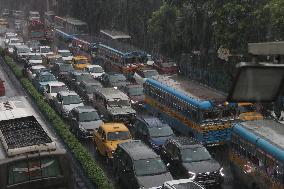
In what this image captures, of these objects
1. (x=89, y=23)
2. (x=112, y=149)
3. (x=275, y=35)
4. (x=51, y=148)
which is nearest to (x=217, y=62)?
(x=275, y=35)

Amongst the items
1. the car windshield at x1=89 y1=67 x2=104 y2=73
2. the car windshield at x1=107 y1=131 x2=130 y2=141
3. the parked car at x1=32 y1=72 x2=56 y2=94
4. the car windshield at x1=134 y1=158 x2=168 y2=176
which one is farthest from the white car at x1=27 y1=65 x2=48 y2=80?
the car windshield at x1=134 y1=158 x2=168 y2=176

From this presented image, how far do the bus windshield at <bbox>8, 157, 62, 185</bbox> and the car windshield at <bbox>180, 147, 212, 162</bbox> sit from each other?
7.41 m

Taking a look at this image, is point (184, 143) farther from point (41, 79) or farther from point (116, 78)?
point (41, 79)

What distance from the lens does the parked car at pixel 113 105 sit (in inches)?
1054

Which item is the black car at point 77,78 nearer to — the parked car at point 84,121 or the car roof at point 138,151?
the parked car at point 84,121

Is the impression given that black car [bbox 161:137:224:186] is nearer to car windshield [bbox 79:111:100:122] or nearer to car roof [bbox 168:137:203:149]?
car roof [bbox 168:137:203:149]

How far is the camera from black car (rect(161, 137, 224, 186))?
17484 mm

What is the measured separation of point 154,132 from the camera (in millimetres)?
21797

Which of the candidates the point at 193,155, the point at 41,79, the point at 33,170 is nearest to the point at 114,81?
the point at 41,79

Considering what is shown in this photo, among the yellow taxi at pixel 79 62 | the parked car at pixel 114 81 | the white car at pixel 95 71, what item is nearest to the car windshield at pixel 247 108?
the parked car at pixel 114 81

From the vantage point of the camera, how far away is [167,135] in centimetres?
2166

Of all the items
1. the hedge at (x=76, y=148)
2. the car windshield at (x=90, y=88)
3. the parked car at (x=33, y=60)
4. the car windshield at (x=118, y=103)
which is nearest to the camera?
the hedge at (x=76, y=148)

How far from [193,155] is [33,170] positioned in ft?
26.7

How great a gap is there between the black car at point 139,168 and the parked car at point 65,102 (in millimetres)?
10474
